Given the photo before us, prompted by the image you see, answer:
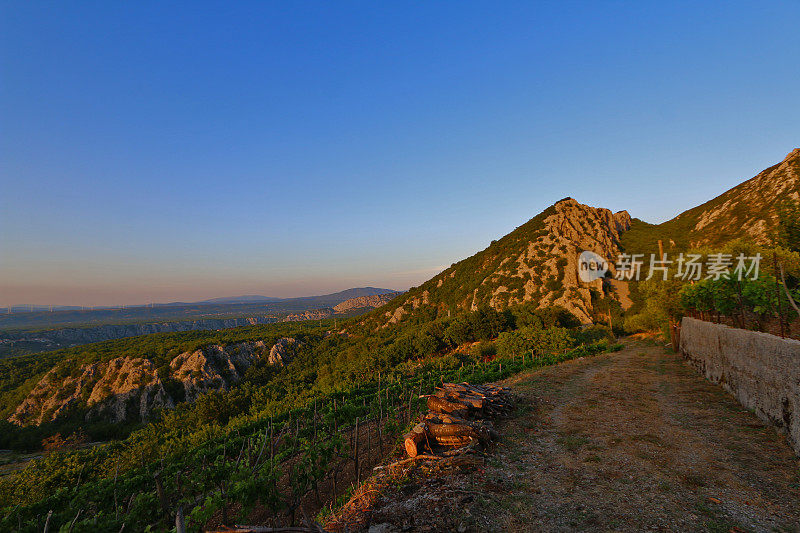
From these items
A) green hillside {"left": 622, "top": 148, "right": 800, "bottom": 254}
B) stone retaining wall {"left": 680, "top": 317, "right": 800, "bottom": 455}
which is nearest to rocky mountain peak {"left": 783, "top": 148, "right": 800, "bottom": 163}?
green hillside {"left": 622, "top": 148, "right": 800, "bottom": 254}

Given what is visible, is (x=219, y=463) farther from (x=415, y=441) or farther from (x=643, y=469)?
(x=643, y=469)

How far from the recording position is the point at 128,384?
2657 inches

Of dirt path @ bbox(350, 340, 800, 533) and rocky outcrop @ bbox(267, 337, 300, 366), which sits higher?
dirt path @ bbox(350, 340, 800, 533)

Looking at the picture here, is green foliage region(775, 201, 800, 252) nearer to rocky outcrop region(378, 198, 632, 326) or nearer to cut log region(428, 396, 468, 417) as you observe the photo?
cut log region(428, 396, 468, 417)

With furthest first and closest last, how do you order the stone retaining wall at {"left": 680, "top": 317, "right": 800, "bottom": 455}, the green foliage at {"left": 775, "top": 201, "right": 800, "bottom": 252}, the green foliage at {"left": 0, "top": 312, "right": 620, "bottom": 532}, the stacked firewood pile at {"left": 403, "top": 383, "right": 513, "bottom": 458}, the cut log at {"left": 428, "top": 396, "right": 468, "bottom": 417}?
1. the green foliage at {"left": 775, "top": 201, "right": 800, "bottom": 252}
2. the cut log at {"left": 428, "top": 396, "right": 468, "bottom": 417}
3. the stacked firewood pile at {"left": 403, "top": 383, "right": 513, "bottom": 458}
4. the green foliage at {"left": 0, "top": 312, "right": 620, "bottom": 532}
5. the stone retaining wall at {"left": 680, "top": 317, "right": 800, "bottom": 455}

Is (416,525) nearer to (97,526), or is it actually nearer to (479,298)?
(97,526)

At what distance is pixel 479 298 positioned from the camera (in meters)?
80.6

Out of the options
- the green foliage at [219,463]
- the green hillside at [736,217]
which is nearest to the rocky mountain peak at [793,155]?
the green hillside at [736,217]

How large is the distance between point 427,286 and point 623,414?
304ft

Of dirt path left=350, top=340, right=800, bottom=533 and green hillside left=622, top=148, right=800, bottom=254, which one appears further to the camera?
green hillside left=622, top=148, right=800, bottom=254

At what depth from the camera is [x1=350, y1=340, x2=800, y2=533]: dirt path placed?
632 cm

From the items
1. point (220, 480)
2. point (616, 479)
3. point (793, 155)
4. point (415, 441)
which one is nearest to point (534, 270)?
point (616, 479)

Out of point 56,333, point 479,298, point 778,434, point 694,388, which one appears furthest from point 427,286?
point 56,333

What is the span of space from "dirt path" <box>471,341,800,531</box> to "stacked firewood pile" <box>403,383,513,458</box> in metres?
0.86
